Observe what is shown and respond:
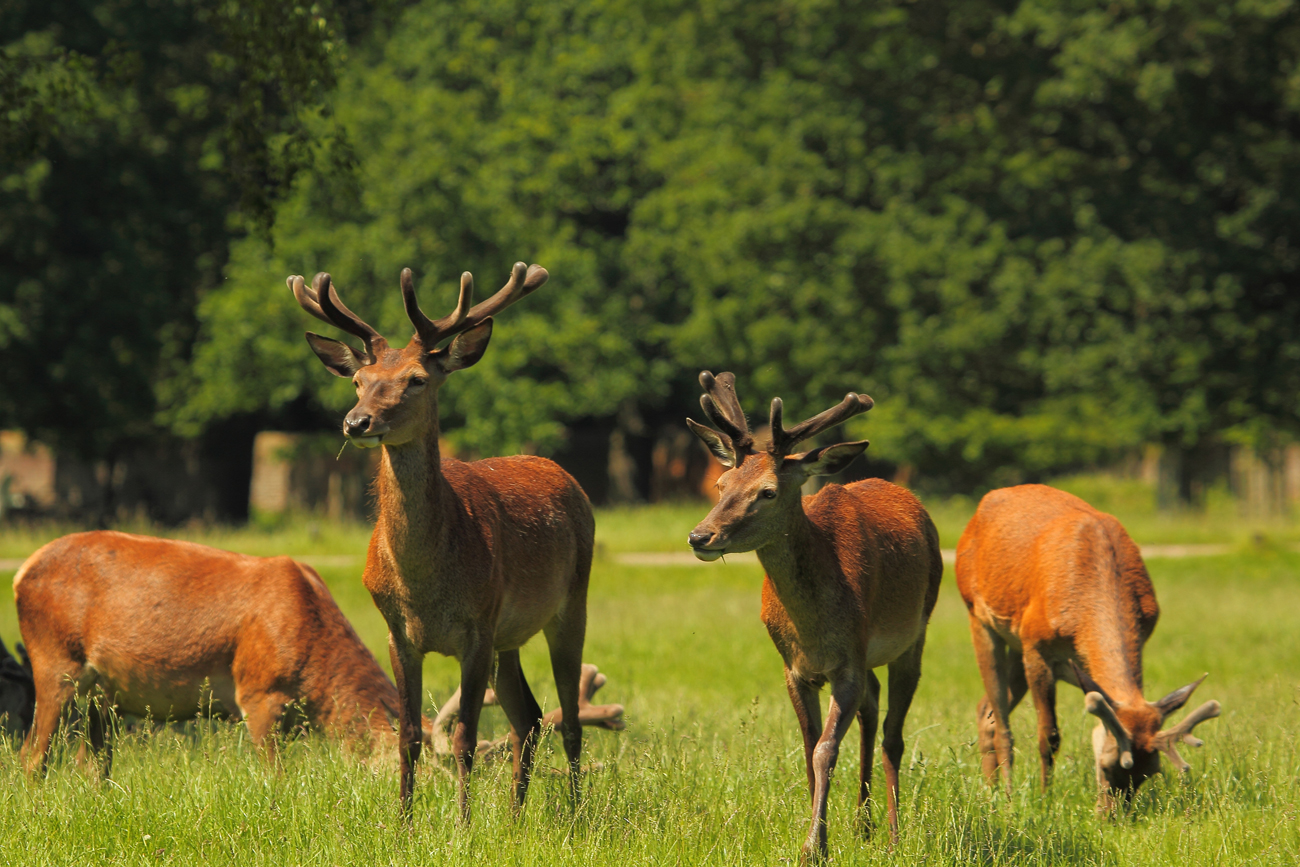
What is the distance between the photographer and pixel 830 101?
27172 millimetres

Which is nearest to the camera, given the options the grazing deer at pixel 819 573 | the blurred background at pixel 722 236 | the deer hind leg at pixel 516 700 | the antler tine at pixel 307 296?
the grazing deer at pixel 819 573

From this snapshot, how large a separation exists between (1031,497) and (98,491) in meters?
27.3

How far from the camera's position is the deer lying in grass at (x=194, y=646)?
7.13 metres

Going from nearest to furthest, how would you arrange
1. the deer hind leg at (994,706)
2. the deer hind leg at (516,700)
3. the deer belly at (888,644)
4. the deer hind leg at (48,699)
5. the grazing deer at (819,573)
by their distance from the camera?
1. the grazing deer at (819,573)
2. the deer belly at (888,644)
3. the deer hind leg at (516,700)
4. the deer hind leg at (48,699)
5. the deer hind leg at (994,706)

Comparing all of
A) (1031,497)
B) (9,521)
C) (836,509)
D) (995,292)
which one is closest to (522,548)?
(836,509)

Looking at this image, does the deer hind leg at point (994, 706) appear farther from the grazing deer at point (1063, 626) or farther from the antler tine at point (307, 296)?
the antler tine at point (307, 296)

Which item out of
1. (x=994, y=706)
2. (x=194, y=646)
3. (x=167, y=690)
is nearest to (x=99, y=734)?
(x=167, y=690)

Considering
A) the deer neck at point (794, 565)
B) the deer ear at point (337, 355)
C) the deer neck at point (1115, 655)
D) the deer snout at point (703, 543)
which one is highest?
the deer ear at point (337, 355)

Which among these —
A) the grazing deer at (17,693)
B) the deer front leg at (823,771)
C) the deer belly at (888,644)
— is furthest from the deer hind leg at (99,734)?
the deer belly at (888,644)

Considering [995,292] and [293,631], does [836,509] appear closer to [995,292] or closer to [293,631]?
[293,631]

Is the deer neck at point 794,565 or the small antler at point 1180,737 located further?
the small antler at point 1180,737

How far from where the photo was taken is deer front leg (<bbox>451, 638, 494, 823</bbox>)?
18.8ft

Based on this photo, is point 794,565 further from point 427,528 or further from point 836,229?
point 836,229

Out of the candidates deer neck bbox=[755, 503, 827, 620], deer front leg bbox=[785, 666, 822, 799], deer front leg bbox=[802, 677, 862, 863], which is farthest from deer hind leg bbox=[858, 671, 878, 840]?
deer neck bbox=[755, 503, 827, 620]
